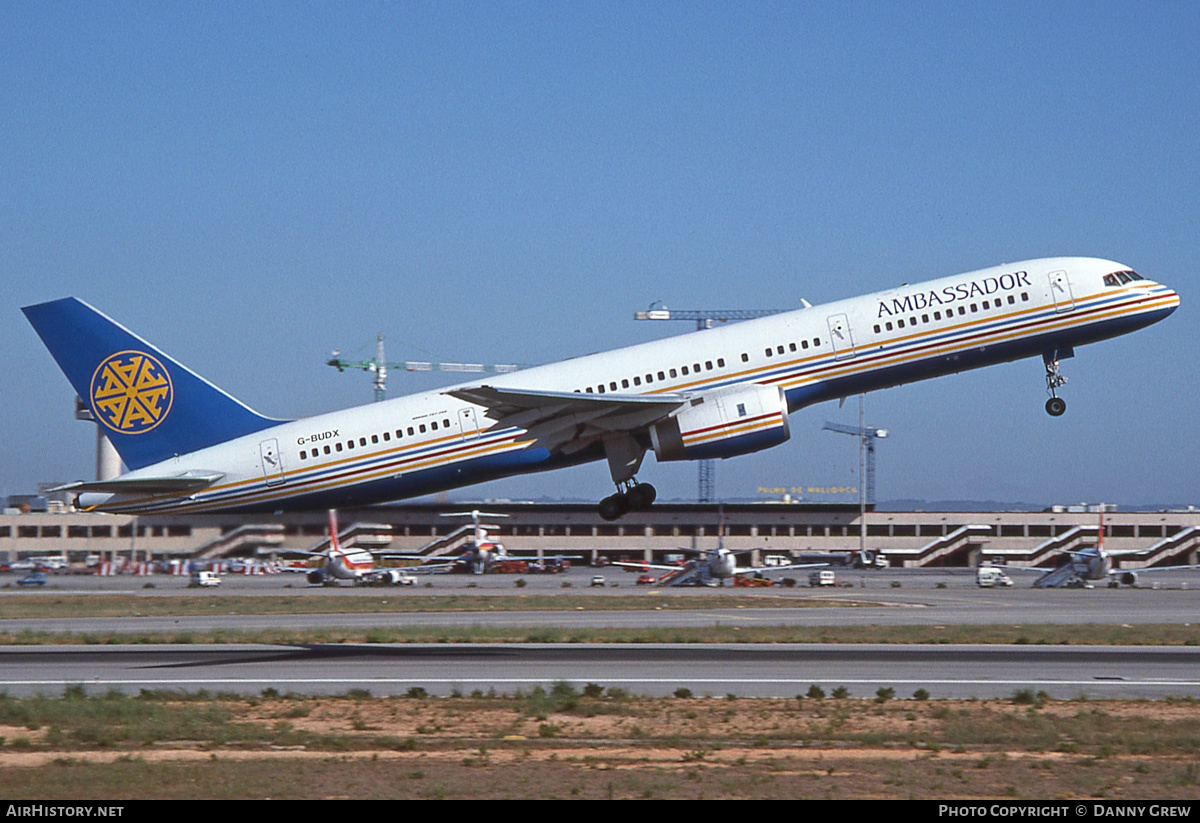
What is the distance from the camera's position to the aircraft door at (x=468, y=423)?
3544cm

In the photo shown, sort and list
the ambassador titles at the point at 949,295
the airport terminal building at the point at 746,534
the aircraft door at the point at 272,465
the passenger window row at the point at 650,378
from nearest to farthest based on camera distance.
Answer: the ambassador titles at the point at 949,295
the passenger window row at the point at 650,378
the aircraft door at the point at 272,465
the airport terminal building at the point at 746,534

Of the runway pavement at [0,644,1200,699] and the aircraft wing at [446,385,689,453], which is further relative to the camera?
the aircraft wing at [446,385,689,453]

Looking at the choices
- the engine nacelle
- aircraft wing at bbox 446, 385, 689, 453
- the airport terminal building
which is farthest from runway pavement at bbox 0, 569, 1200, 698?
the airport terminal building

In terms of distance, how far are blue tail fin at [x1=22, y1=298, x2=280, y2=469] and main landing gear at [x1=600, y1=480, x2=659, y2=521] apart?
10.6 m

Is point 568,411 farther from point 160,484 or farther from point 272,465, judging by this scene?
point 160,484

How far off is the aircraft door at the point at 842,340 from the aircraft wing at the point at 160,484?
60.8ft

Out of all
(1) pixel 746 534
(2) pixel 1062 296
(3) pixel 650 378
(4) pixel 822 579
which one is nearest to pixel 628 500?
(3) pixel 650 378

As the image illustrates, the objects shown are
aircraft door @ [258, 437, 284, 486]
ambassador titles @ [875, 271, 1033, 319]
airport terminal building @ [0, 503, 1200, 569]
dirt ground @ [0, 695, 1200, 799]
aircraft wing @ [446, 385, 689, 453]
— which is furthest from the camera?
airport terminal building @ [0, 503, 1200, 569]

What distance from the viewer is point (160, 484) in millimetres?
35781

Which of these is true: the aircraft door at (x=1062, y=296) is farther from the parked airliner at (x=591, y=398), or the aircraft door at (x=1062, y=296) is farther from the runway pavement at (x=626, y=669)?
the runway pavement at (x=626, y=669)

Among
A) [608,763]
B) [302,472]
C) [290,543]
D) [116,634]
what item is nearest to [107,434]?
[302,472]

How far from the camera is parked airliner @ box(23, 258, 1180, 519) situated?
33875mm

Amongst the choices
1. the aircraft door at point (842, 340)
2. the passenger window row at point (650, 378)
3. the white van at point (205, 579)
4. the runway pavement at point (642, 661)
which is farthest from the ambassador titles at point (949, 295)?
the white van at point (205, 579)

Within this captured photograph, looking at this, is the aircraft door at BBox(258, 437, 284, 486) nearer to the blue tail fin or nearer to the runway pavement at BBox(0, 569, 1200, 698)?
the blue tail fin
